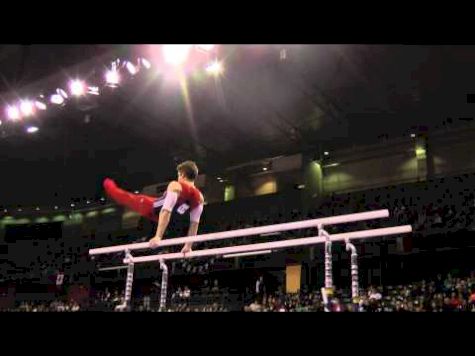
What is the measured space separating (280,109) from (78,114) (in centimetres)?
397

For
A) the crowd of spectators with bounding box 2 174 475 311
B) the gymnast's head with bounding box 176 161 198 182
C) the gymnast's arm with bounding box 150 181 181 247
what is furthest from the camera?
the crowd of spectators with bounding box 2 174 475 311

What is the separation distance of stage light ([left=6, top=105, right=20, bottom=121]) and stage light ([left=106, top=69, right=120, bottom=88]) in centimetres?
198

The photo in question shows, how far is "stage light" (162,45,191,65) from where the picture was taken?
24.2ft

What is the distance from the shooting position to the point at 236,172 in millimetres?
13172

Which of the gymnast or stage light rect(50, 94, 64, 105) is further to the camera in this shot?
stage light rect(50, 94, 64, 105)

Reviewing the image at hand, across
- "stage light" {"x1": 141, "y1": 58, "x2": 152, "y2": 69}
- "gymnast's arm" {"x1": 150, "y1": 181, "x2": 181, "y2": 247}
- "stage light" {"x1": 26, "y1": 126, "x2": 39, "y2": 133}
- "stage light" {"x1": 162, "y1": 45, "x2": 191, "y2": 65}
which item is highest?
"stage light" {"x1": 162, "y1": 45, "x2": 191, "y2": 65}

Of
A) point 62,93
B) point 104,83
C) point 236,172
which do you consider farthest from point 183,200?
point 236,172

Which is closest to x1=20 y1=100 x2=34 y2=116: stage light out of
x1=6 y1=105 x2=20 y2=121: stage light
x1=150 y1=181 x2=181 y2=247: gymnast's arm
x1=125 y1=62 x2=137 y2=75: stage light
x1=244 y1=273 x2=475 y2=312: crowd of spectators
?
x1=6 y1=105 x2=20 y2=121: stage light

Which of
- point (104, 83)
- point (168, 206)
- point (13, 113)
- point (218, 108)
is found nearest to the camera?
point (168, 206)

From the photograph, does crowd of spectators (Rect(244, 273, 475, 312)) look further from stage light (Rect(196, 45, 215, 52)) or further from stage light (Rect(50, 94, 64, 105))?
stage light (Rect(50, 94, 64, 105))

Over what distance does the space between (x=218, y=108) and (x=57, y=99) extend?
3.06 meters

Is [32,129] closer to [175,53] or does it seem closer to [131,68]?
[131,68]
